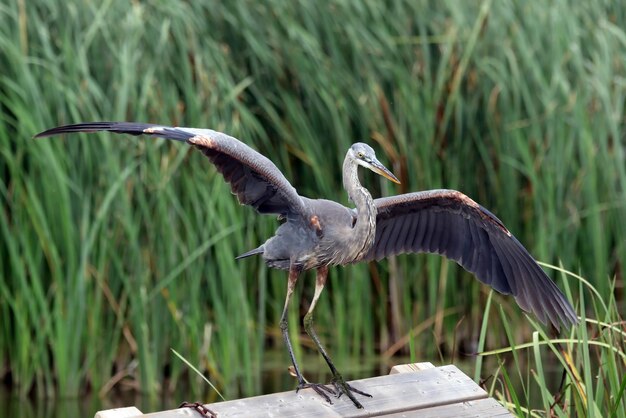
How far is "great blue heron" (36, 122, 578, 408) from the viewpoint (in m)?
3.57

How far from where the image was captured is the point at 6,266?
592 centimetres

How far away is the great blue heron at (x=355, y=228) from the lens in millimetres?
3566

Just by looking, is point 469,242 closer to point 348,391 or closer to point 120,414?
point 348,391

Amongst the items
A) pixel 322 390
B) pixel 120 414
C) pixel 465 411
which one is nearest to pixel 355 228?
pixel 322 390

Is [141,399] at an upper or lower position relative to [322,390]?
lower

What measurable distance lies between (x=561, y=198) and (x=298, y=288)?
1.51 metres

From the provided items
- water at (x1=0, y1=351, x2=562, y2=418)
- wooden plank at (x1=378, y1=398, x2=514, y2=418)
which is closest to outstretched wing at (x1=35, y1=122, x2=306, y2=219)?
wooden plank at (x1=378, y1=398, x2=514, y2=418)

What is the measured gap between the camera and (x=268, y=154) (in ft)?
21.2

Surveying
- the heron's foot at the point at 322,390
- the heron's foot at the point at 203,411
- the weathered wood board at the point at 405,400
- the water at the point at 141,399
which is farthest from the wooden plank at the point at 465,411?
the water at the point at 141,399

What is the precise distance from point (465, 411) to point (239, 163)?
3.49 feet

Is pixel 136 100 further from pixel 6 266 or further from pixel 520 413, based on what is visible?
pixel 520 413

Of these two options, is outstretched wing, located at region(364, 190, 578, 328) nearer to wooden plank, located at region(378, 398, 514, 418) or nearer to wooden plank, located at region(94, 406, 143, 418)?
wooden plank, located at region(378, 398, 514, 418)

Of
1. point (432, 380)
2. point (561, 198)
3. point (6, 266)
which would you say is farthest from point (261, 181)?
point (561, 198)

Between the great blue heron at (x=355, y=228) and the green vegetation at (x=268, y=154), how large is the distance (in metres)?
1.44
